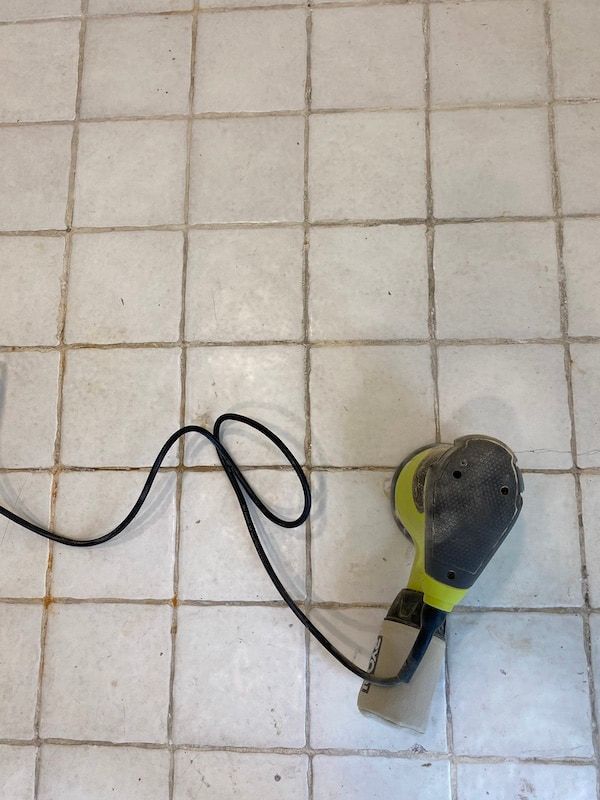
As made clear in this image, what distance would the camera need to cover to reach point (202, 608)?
3.13 ft

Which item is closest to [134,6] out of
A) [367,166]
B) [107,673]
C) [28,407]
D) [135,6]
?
[135,6]

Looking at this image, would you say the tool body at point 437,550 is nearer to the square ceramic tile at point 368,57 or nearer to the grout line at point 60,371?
the grout line at point 60,371

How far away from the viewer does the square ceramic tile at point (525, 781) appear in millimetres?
890

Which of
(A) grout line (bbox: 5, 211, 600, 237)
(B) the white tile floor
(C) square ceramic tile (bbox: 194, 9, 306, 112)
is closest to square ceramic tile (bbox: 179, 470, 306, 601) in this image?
(B) the white tile floor

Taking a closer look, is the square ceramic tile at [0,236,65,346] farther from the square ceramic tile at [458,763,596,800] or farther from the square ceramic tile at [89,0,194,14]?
the square ceramic tile at [458,763,596,800]

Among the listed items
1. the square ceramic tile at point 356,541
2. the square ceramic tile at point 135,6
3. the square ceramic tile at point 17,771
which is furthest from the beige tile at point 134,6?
the square ceramic tile at point 17,771

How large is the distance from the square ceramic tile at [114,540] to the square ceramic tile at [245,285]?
9.9 inches

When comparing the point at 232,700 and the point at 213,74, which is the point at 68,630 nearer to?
the point at 232,700

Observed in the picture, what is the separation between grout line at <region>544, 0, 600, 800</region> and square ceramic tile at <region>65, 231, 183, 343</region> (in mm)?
584

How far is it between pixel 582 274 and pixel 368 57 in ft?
1.60

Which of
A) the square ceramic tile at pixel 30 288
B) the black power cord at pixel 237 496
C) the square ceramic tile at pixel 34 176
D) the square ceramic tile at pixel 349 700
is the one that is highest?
the square ceramic tile at pixel 34 176

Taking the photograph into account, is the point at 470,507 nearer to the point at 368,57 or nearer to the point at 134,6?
the point at 368,57

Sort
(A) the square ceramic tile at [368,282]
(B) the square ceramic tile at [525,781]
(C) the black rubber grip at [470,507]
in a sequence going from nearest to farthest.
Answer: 1. (C) the black rubber grip at [470,507]
2. (B) the square ceramic tile at [525,781]
3. (A) the square ceramic tile at [368,282]

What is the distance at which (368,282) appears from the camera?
1006 mm
